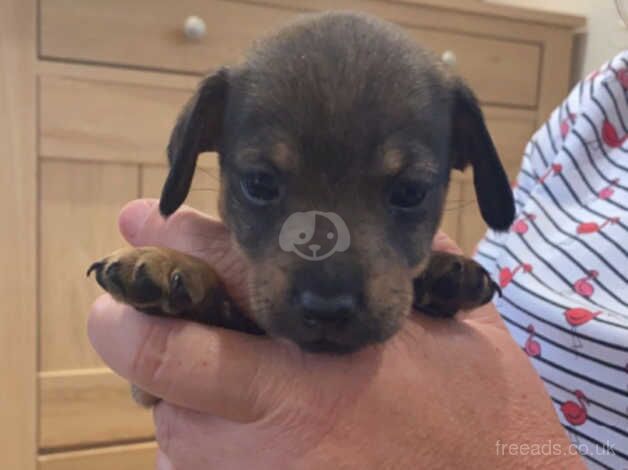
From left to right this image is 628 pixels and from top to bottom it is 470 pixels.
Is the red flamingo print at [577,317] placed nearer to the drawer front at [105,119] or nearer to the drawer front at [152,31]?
the drawer front at [152,31]

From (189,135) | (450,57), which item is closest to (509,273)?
(189,135)

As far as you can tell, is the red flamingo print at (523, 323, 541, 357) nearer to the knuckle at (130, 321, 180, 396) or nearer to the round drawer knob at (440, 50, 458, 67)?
the knuckle at (130, 321, 180, 396)

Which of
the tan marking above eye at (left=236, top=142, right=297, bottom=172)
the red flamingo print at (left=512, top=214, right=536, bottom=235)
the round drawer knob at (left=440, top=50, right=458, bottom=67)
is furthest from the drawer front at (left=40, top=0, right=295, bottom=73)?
the tan marking above eye at (left=236, top=142, right=297, bottom=172)

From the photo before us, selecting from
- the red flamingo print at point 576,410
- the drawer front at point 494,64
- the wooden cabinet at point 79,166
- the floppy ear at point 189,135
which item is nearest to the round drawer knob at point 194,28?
the wooden cabinet at point 79,166

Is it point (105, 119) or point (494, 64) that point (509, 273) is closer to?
point (105, 119)

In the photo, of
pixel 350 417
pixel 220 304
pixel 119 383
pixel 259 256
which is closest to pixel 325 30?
pixel 259 256

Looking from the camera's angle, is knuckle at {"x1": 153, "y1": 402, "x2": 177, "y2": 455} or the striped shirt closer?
knuckle at {"x1": 153, "y1": 402, "x2": 177, "y2": 455}

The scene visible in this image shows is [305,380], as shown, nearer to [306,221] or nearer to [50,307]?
[306,221]
